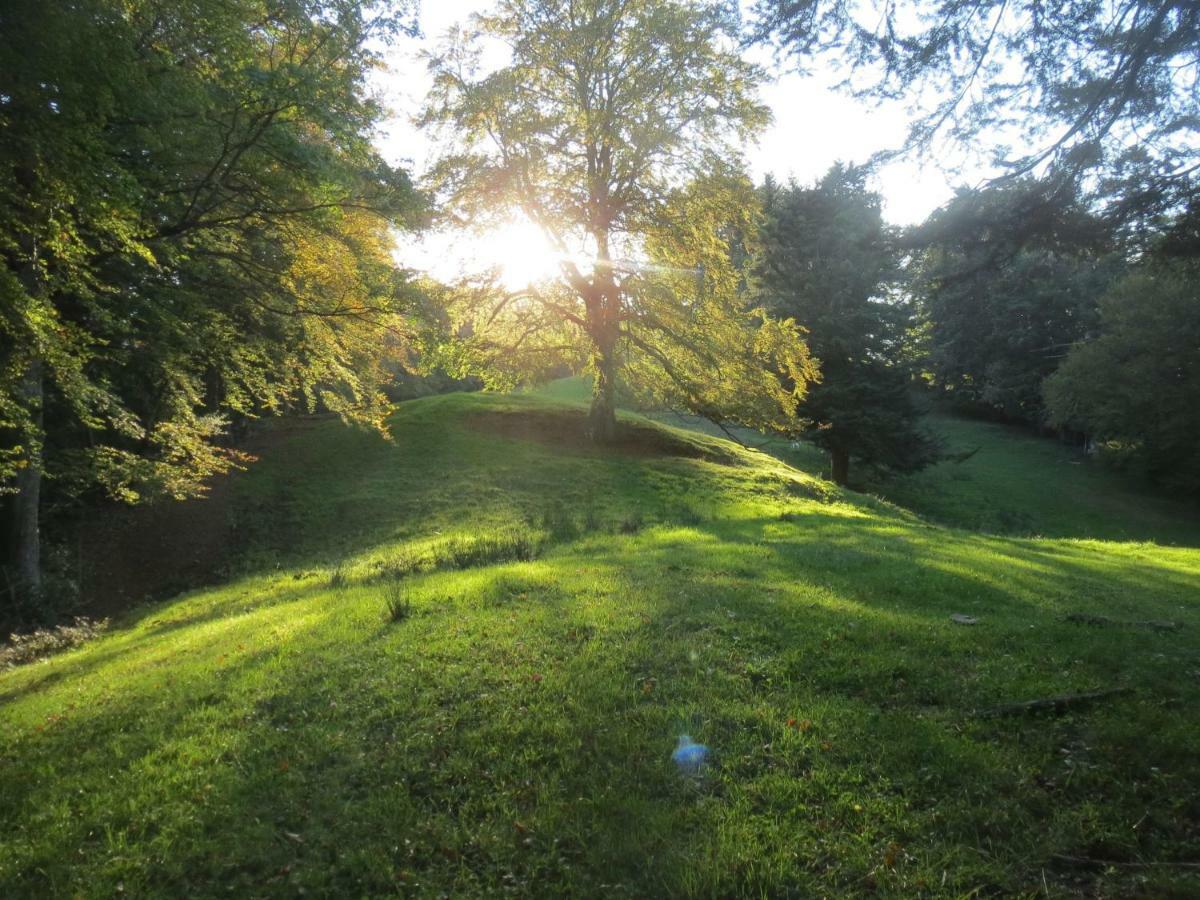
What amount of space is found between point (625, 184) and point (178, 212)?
13770 mm

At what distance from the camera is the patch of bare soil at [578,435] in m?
24.2

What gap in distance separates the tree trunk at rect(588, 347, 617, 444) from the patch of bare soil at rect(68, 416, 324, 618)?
11378mm

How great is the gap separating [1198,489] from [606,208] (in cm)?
3561

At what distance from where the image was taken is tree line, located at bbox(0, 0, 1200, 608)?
6.66m

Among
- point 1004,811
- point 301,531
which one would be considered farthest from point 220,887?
point 301,531

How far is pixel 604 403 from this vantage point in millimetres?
23828

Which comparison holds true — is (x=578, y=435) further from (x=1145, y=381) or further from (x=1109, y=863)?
(x=1145, y=381)

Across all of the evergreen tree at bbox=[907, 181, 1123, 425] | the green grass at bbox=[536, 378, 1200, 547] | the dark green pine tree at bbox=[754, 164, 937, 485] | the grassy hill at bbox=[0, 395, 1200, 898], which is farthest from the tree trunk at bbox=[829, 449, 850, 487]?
the evergreen tree at bbox=[907, 181, 1123, 425]

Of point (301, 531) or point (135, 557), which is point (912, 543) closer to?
point (301, 531)

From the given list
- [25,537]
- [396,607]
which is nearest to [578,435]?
[25,537]

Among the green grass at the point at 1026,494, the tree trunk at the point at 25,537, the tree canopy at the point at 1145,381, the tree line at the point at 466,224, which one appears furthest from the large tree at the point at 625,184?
the tree canopy at the point at 1145,381

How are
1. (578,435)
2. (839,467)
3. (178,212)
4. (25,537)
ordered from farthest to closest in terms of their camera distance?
1. (839,467)
2. (578,435)
3. (25,537)
4. (178,212)

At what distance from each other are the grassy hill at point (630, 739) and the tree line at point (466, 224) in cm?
409

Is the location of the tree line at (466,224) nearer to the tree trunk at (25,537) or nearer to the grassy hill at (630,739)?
the tree trunk at (25,537)
